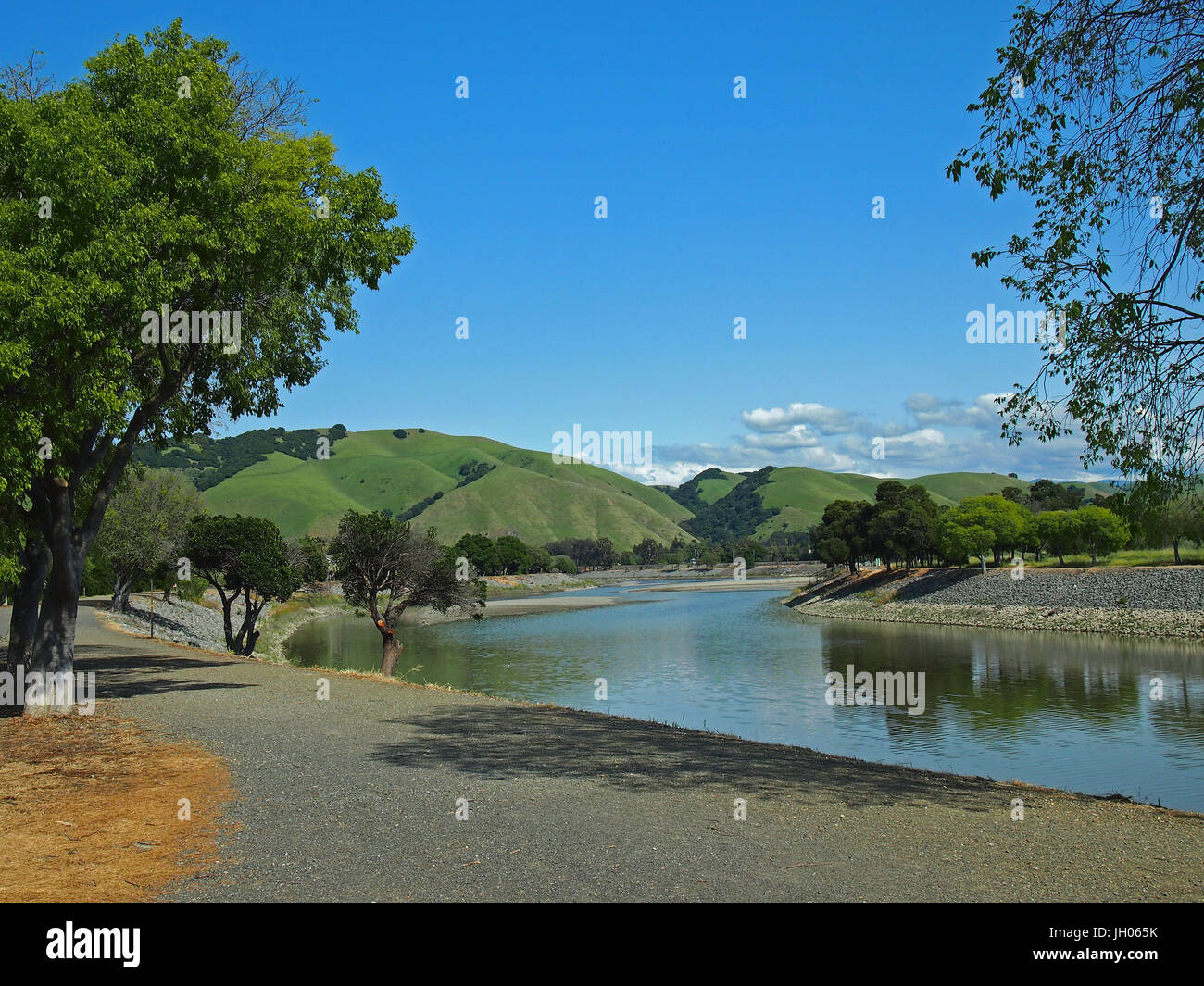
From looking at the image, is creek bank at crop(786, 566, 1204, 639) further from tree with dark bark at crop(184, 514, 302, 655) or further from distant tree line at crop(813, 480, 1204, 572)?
tree with dark bark at crop(184, 514, 302, 655)

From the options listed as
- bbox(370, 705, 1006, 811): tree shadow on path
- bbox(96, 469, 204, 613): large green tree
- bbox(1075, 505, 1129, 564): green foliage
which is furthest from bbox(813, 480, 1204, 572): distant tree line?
bbox(96, 469, 204, 613): large green tree

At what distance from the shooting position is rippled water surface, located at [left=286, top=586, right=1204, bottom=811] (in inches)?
845

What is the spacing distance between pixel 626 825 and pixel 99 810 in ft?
19.9

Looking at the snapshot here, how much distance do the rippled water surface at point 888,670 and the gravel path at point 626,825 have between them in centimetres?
740

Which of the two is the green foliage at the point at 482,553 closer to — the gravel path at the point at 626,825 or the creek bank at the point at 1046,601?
the creek bank at the point at 1046,601

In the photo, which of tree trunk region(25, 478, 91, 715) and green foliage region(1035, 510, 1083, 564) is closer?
tree trunk region(25, 478, 91, 715)

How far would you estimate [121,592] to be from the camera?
5475cm

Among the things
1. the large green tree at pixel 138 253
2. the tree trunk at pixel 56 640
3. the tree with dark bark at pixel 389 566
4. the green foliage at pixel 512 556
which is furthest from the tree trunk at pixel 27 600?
the green foliage at pixel 512 556

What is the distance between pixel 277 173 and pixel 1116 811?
1731 centimetres

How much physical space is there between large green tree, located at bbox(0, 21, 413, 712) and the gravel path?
5.25m

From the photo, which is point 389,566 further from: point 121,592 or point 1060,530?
point 1060,530
